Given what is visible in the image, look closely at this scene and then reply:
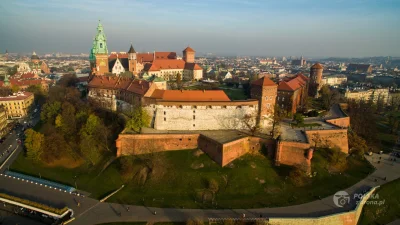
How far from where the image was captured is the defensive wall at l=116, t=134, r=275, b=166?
37469mm

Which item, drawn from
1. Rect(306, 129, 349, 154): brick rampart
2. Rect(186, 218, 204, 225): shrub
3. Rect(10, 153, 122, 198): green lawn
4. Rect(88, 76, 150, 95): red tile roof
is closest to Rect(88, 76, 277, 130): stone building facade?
Rect(88, 76, 150, 95): red tile roof

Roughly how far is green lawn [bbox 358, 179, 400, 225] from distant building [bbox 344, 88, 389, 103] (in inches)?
2619

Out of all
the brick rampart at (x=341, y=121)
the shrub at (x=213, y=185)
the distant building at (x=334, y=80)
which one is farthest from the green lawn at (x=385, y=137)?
the distant building at (x=334, y=80)

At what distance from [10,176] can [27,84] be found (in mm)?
59425

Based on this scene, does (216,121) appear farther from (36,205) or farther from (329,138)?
(36,205)

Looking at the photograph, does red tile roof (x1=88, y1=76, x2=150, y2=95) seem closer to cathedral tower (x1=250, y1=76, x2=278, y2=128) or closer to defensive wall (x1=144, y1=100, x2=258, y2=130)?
defensive wall (x1=144, y1=100, x2=258, y2=130)

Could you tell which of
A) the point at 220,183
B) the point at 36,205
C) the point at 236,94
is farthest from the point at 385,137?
the point at 36,205

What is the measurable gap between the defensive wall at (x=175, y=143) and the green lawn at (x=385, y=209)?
12.6 m

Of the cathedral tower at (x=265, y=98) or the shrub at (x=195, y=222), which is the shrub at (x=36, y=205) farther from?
the cathedral tower at (x=265, y=98)

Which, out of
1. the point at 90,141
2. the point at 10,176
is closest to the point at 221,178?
the point at 90,141

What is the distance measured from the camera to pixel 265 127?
44.2m

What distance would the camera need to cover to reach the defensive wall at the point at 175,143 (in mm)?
37469

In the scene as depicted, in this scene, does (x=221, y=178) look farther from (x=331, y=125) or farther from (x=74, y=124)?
(x=74, y=124)

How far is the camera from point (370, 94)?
9912 centimetres
